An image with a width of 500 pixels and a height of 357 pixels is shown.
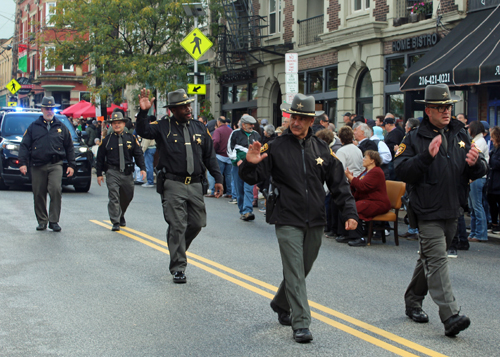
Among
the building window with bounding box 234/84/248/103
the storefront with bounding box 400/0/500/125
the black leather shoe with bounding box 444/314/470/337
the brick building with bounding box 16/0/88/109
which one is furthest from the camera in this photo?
the brick building with bounding box 16/0/88/109

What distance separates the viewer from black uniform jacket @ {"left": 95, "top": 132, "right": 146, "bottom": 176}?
11094mm

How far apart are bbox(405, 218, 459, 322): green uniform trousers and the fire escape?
20892 millimetres

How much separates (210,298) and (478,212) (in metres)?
5.67

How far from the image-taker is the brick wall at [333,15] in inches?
873

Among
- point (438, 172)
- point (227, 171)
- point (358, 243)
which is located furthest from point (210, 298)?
point (227, 171)

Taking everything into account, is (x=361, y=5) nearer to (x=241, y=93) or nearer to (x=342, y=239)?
(x=241, y=93)

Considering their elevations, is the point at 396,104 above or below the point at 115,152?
above

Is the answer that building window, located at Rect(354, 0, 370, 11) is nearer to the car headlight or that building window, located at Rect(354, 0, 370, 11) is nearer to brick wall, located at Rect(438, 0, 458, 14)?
brick wall, located at Rect(438, 0, 458, 14)

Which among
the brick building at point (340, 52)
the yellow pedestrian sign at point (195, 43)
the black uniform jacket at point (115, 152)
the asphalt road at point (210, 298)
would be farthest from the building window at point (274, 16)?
the asphalt road at point (210, 298)

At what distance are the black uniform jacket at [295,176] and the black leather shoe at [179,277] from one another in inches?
87.4

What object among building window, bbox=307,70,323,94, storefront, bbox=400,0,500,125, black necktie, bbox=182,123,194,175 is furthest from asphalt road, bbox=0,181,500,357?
building window, bbox=307,70,323,94

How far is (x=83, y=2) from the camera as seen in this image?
28062mm

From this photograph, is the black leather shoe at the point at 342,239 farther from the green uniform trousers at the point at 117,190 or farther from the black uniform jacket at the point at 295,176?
the black uniform jacket at the point at 295,176

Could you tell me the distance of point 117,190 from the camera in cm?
1108
